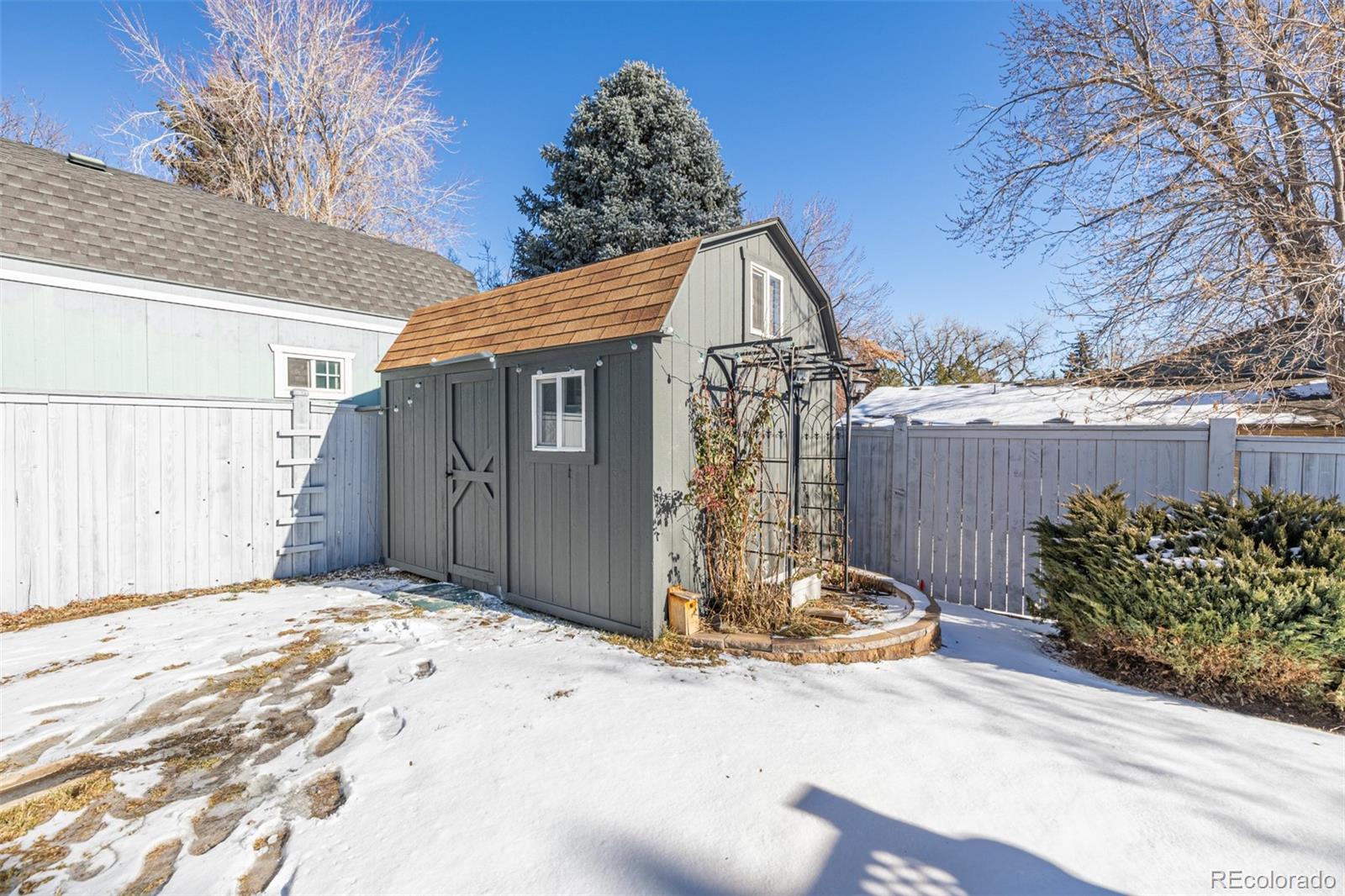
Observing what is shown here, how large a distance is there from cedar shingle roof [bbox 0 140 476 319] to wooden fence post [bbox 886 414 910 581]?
6.95 m

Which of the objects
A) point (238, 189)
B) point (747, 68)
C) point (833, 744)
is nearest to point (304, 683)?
point (833, 744)

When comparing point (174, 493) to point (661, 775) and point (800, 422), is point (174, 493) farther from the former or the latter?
point (800, 422)

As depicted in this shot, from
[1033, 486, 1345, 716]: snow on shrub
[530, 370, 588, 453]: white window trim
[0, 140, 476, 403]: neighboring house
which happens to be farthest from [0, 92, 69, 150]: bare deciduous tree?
[1033, 486, 1345, 716]: snow on shrub

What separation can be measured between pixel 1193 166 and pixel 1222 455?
3.94 m

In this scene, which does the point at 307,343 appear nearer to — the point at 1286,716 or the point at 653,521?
the point at 653,521

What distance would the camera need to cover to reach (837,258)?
61.2ft

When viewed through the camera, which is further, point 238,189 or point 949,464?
point 238,189

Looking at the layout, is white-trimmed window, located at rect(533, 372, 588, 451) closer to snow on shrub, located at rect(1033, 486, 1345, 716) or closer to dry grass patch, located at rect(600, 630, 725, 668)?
dry grass patch, located at rect(600, 630, 725, 668)

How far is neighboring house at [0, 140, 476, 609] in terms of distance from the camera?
17.7 ft

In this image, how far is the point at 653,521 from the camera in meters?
4.39

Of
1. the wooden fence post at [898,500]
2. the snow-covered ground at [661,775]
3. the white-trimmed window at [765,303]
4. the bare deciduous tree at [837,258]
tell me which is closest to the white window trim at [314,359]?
the snow-covered ground at [661,775]

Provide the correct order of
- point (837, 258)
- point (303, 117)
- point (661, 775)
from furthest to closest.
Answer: point (837, 258) < point (303, 117) < point (661, 775)

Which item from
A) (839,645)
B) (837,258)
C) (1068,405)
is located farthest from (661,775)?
(837,258)

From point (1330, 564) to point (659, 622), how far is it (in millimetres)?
4130
